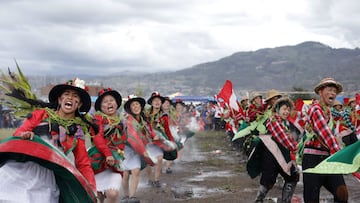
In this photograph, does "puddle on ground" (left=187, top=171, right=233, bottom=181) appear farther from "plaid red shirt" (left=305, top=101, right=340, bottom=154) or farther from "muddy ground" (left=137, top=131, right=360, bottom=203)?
"plaid red shirt" (left=305, top=101, right=340, bottom=154)

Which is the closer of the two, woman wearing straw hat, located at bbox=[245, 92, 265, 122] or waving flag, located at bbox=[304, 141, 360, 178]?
waving flag, located at bbox=[304, 141, 360, 178]

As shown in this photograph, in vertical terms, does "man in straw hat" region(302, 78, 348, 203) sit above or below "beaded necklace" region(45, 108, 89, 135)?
below

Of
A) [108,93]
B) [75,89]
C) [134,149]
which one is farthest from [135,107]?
[75,89]

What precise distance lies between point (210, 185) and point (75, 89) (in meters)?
5.76

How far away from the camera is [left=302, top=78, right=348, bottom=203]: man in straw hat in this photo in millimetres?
5512

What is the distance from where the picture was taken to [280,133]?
7172mm

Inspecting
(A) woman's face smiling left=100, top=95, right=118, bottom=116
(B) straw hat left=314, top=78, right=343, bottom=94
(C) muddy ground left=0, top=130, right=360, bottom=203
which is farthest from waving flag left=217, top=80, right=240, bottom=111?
(B) straw hat left=314, top=78, right=343, bottom=94

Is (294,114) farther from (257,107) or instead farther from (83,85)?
(83,85)

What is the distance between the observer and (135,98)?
340 inches

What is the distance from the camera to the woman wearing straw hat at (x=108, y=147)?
5758 mm

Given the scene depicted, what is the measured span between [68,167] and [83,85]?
1.16 metres

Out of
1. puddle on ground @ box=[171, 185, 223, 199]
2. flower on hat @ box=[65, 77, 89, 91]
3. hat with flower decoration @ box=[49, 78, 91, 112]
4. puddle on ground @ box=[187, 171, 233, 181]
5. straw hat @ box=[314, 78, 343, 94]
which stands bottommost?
puddle on ground @ box=[187, 171, 233, 181]

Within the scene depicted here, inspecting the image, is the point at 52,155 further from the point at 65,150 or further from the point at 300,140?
the point at 300,140

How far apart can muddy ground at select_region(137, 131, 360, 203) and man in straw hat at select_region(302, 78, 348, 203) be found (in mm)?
2707
